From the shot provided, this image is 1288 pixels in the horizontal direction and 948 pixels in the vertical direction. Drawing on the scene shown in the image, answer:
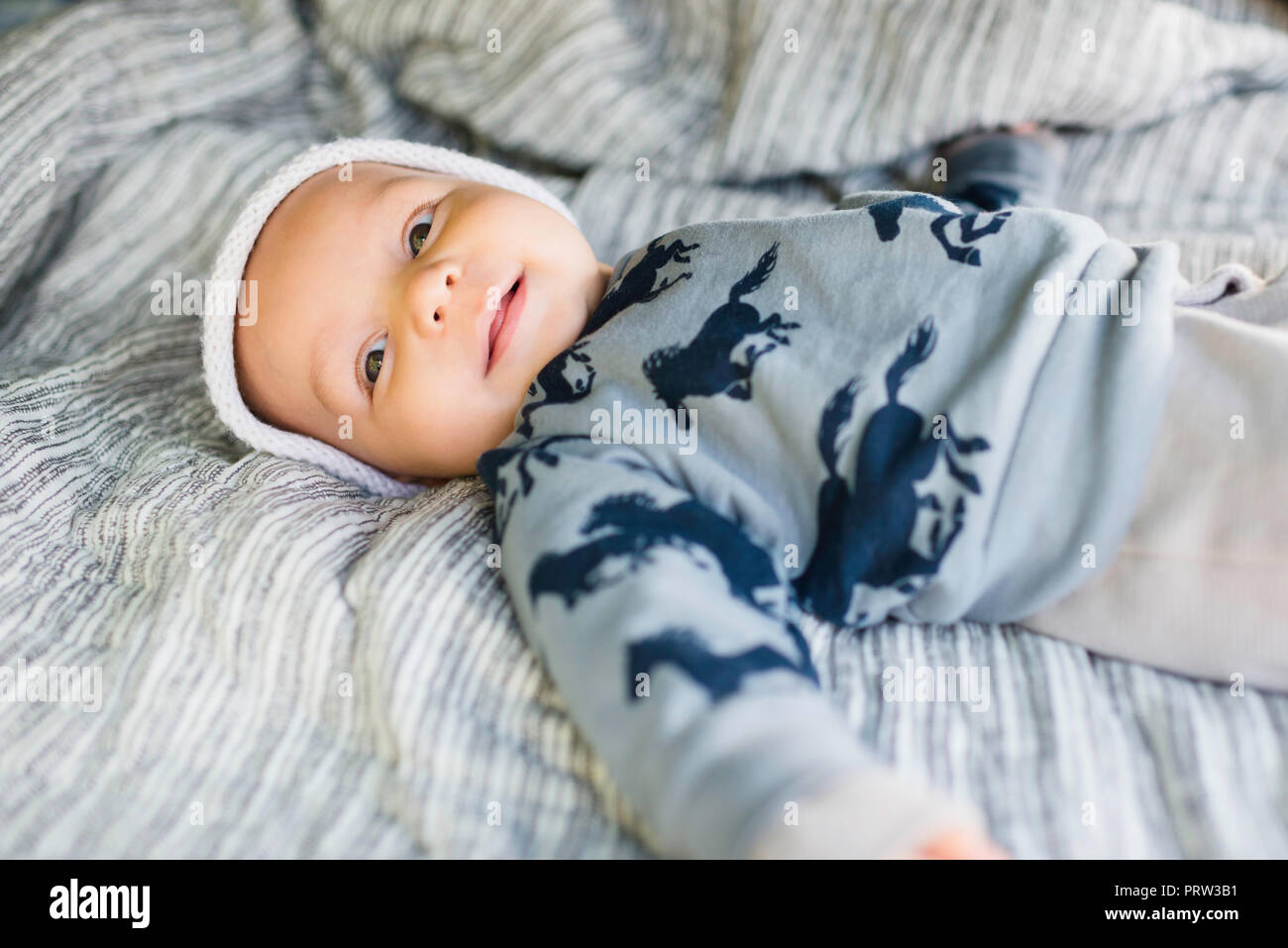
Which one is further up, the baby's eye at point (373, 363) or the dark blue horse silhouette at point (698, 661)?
the baby's eye at point (373, 363)

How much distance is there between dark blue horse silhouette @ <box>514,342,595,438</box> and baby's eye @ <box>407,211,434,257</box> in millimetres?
200

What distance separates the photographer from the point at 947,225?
0.88 meters

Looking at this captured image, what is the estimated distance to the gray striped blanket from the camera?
0.73 m

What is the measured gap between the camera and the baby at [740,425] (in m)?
0.65

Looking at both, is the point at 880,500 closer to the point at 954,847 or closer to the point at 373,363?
the point at 954,847

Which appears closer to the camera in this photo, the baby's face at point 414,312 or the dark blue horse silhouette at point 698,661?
the dark blue horse silhouette at point 698,661

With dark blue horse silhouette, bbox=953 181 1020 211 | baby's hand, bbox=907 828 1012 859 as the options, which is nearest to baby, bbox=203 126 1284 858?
baby's hand, bbox=907 828 1012 859

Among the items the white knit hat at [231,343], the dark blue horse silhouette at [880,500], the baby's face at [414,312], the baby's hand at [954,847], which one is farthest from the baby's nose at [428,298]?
the baby's hand at [954,847]

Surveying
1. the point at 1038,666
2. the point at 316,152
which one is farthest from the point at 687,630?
the point at 316,152

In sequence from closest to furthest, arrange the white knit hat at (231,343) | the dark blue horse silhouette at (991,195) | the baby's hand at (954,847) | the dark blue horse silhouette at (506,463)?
the baby's hand at (954,847), the dark blue horse silhouette at (506,463), the white knit hat at (231,343), the dark blue horse silhouette at (991,195)

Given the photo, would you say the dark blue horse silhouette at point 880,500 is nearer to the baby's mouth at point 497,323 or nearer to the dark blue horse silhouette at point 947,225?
the dark blue horse silhouette at point 947,225
